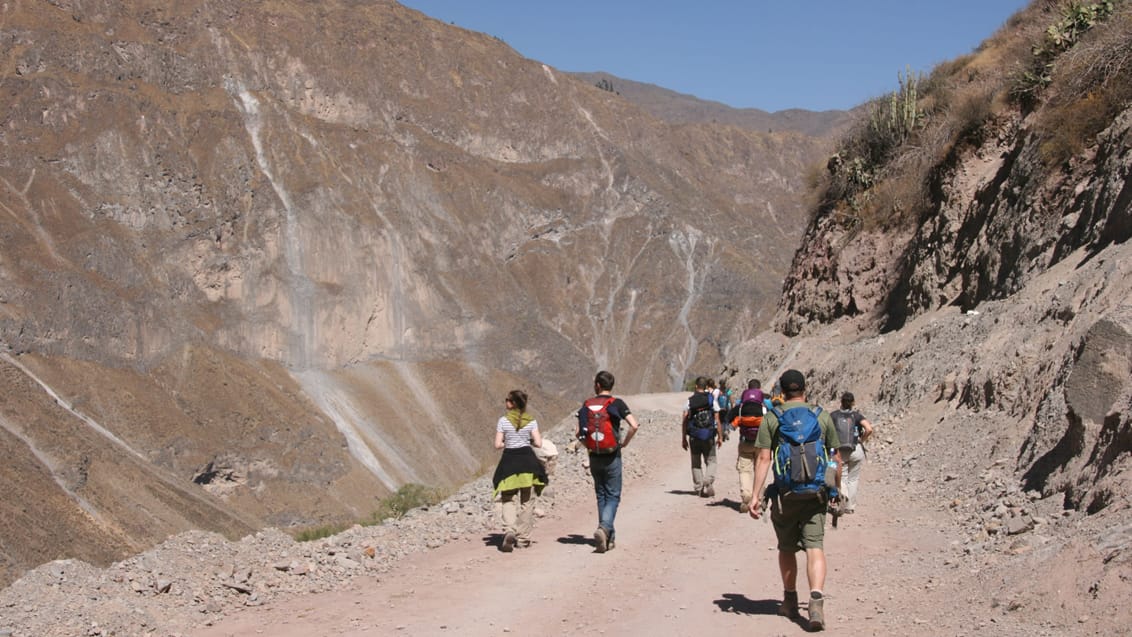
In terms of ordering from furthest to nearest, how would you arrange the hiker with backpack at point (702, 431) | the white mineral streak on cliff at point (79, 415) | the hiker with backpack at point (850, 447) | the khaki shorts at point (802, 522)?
the white mineral streak on cliff at point (79, 415), the hiker with backpack at point (702, 431), the hiker with backpack at point (850, 447), the khaki shorts at point (802, 522)

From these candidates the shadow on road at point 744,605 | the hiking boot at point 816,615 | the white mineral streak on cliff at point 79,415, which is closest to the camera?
the hiking boot at point 816,615

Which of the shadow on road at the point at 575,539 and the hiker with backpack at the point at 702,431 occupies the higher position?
the hiker with backpack at the point at 702,431

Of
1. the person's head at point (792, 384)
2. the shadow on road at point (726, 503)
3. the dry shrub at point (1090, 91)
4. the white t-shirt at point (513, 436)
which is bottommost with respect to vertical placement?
the shadow on road at point (726, 503)

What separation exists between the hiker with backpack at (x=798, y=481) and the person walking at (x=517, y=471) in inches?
115

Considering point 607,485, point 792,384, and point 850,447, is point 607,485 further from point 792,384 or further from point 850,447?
point 792,384

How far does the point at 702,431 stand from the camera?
12570mm

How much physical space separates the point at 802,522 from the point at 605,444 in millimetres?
2736

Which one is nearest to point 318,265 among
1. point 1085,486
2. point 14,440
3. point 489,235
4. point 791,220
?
point 489,235

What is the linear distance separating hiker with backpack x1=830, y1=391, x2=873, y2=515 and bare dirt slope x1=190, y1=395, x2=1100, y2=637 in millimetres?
204

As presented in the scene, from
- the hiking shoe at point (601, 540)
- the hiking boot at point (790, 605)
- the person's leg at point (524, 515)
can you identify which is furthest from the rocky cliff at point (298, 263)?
the hiking boot at point (790, 605)

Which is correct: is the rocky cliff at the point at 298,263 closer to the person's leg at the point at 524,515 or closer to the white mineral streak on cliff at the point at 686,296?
the white mineral streak on cliff at the point at 686,296

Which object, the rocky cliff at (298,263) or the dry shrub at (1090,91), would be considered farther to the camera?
the rocky cliff at (298,263)

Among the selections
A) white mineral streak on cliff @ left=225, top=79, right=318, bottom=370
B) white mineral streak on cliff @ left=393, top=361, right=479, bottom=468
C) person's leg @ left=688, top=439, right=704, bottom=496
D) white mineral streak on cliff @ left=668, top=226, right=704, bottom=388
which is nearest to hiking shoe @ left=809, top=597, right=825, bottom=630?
person's leg @ left=688, top=439, right=704, bottom=496

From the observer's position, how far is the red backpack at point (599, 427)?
9.59 m
